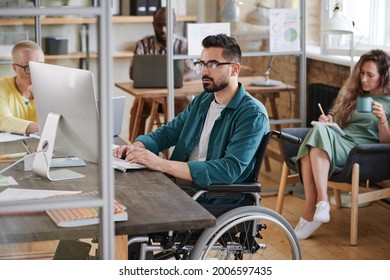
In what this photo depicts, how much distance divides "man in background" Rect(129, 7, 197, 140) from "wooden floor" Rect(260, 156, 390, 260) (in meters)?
0.99

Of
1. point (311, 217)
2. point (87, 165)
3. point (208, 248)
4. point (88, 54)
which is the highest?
point (88, 54)

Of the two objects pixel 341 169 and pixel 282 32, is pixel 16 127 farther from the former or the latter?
pixel 282 32

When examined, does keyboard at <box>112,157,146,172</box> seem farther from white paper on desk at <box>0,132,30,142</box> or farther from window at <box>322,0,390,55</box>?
window at <box>322,0,390,55</box>

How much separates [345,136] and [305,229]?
0.64m

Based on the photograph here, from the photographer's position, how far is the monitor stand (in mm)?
3316

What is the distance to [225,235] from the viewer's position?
138 inches

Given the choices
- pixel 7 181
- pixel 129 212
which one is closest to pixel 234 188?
pixel 129 212

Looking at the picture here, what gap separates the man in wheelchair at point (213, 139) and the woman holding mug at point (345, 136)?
4.32 feet

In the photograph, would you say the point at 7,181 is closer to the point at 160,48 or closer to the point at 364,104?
the point at 364,104

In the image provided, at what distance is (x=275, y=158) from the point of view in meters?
6.53

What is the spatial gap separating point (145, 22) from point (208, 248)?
5920 millimetres

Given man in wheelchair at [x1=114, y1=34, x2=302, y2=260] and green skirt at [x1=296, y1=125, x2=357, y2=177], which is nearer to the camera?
man in wheelchair at [x1=114, y1=34, x2=302, y2=260]

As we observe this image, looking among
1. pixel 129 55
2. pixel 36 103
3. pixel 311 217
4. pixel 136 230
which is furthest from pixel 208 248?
pixel 129 55

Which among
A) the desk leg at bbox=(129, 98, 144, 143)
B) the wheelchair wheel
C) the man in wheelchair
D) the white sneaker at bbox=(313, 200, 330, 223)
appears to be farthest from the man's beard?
the desk leg at bbox=(129, 98, 144, 143)
